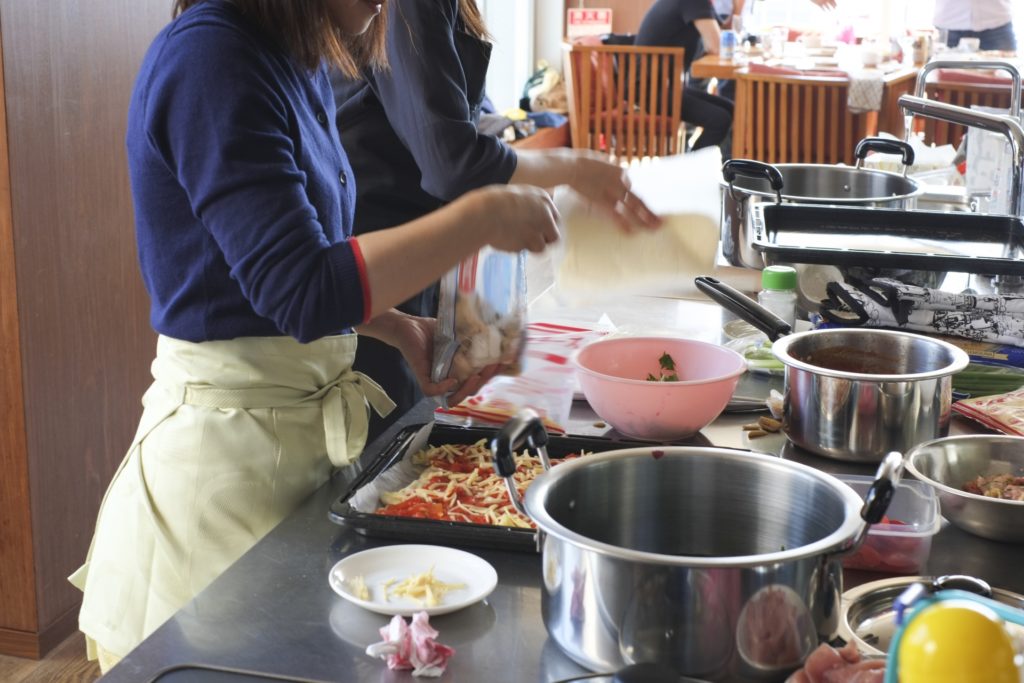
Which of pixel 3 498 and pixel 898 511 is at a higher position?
pixel 898 511

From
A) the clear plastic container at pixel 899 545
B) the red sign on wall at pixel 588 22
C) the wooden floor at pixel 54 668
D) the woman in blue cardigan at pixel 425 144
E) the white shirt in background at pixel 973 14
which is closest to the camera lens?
the clear plastic container at pixel 899 545

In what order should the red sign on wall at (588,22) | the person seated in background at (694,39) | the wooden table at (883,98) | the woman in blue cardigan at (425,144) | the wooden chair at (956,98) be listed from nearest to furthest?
1. the woman in blue cardigan at (425,144)
2. the wooden chair at (956,98)
3. the wooden table at (883,98)
4. the person seated in background at (694,39)
5. the red sign on wall at (588,22)

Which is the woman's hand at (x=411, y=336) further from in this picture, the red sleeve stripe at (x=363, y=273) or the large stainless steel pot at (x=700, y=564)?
the large stainless steel pot at (x=700, y=564)

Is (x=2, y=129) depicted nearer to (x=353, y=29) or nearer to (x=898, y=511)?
(x=353, y=29)

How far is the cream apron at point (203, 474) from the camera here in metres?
1.28

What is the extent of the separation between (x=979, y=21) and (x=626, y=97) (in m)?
1.91

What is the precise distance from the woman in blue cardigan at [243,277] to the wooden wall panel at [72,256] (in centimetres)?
98

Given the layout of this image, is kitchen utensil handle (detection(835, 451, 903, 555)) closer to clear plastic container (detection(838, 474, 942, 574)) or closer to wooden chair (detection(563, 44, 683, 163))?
clear plastic container (detection(838, 474, 942, 574))

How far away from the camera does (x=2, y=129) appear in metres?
2.10

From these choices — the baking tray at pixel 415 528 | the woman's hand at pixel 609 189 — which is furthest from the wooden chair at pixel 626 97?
the baking tray at pixel 415 528

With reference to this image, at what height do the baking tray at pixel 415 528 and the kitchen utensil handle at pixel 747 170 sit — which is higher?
the kitchen utensil handle at pixel 747 170

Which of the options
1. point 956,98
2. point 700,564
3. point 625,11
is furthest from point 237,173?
point 625,11

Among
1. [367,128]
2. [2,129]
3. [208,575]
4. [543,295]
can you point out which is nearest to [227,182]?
[208,575]

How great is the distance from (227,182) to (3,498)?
5.03ft
